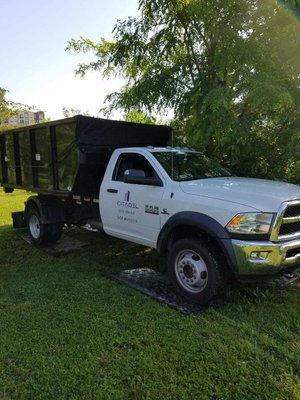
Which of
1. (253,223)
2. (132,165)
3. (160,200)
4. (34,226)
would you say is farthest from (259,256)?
(34,226)

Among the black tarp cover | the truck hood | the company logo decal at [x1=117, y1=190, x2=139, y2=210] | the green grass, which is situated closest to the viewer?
the green grass

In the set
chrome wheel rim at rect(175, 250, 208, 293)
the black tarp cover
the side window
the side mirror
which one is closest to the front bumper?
chrome wheel rim at rect(175, 250, 208, 293)

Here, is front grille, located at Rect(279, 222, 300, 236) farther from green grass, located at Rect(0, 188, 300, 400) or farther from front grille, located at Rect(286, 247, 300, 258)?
green grass, located at Rect(0, 188, 300, 400)

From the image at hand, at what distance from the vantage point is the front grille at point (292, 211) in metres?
4.81

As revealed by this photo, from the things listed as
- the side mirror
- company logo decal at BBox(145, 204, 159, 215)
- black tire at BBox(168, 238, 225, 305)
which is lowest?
black tire at BBox(168, 238, 225, 305)

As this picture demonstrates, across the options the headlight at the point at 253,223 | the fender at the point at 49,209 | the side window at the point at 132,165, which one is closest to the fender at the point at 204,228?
the headlight at the point at 253,223

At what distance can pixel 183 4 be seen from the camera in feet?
25.3

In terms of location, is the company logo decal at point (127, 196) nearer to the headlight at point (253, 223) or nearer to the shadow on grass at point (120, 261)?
the shadow on grass at point (120, 261)

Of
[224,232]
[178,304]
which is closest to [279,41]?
[224,232]

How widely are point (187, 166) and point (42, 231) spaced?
3462mm

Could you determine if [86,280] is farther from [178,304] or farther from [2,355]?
[2,355]

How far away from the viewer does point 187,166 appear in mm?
6199

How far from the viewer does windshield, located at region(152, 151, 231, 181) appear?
5898 mm

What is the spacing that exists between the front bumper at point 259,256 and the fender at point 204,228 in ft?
0.26
